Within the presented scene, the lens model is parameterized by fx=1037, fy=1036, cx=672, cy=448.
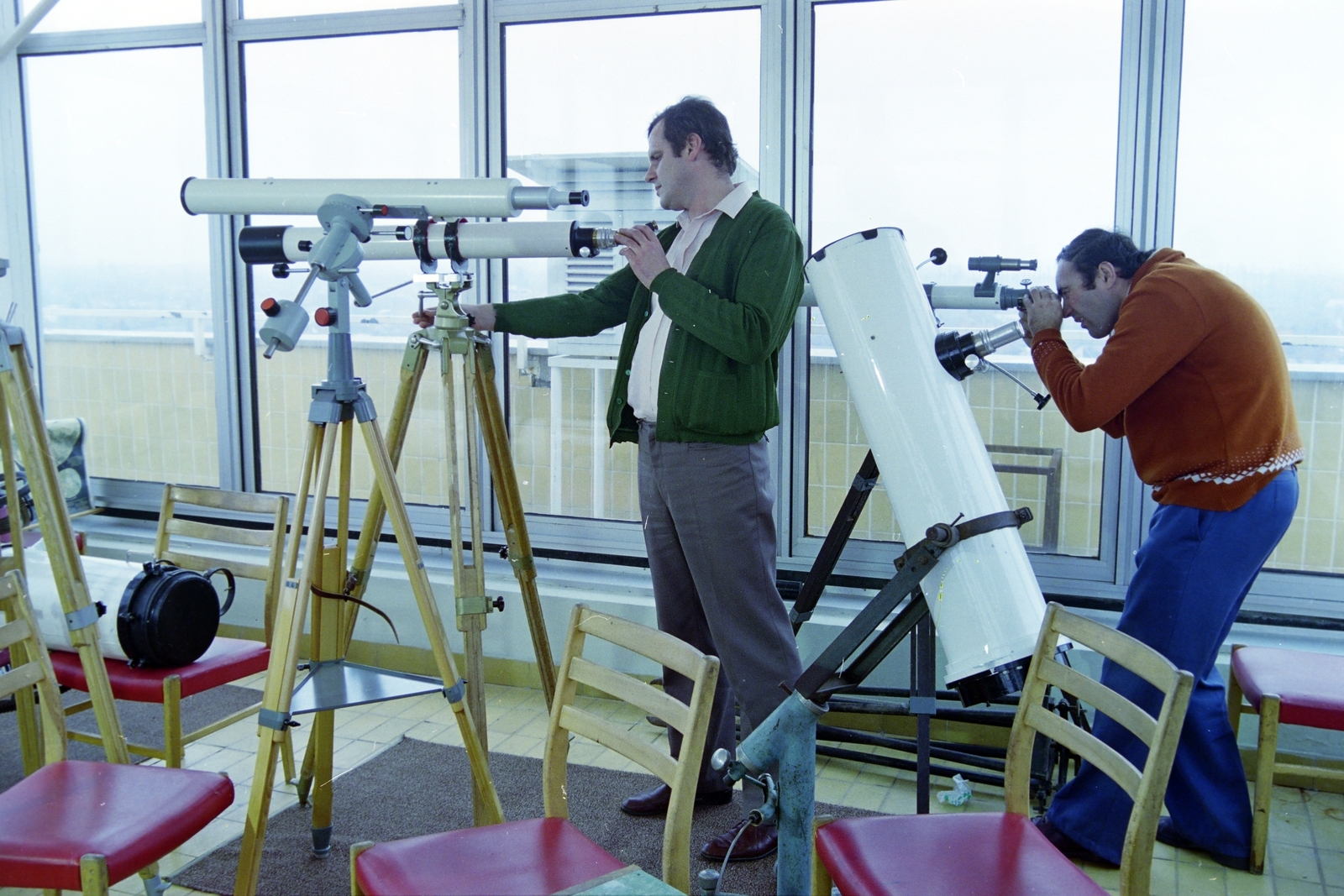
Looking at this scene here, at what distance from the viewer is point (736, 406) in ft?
7.17

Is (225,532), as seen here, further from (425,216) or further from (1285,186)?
(1285,186)

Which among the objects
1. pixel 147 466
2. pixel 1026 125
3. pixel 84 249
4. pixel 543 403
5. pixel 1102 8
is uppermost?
pixel 1102 8

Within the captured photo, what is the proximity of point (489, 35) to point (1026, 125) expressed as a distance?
170 centimetres

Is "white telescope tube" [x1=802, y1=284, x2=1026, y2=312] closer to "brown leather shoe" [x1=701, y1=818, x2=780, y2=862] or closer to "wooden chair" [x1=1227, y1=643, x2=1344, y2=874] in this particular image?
"wooden chair" [x1=1227, y1=643, x2=1344, y2=874]

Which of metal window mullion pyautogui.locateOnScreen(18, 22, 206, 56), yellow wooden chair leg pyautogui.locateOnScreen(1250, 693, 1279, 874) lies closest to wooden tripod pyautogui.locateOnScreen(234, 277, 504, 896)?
yellow wooden chair leg pyautogui.locateOnScreen(1250, 693, 1279, 874)

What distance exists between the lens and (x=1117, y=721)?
1.55 m

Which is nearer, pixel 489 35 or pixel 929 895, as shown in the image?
pixel 929 895

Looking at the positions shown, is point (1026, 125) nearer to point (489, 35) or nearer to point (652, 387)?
point (652, 387)

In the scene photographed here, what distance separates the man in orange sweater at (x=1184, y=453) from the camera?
202 cm

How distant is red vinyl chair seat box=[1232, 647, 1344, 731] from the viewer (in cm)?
217

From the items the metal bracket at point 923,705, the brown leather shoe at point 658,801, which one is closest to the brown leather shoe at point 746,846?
the brown leather shoe at point 658,801

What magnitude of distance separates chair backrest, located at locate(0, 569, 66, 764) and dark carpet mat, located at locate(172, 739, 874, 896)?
1.77ft

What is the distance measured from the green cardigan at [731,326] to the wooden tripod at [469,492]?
1.51 ft

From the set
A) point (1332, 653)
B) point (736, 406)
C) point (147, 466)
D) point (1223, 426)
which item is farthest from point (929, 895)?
point (147, 466)
